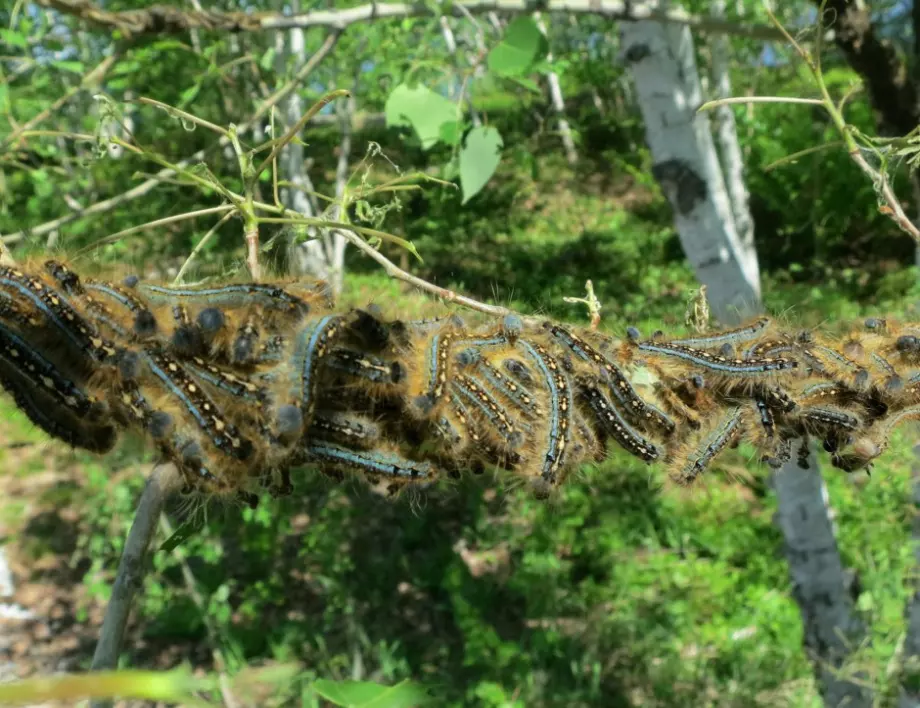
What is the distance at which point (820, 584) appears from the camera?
3.32 meters

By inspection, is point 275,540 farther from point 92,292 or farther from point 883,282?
point 883,282

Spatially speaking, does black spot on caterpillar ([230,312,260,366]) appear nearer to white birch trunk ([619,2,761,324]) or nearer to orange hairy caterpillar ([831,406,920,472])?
orange hairy caterpillar ([831,406,920,472])

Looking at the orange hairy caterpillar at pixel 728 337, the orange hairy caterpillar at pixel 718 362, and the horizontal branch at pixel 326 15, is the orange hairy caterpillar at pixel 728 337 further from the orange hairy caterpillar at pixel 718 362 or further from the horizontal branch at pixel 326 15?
the horizontal branch at pixel 326 15

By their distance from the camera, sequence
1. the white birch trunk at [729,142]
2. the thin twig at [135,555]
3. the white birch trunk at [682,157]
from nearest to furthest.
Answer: the thin twig at [135,555] < the white birch trunk at [682,157] < the white birch trunk at [729,142]

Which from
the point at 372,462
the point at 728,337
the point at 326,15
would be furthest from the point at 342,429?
the point at 326,15

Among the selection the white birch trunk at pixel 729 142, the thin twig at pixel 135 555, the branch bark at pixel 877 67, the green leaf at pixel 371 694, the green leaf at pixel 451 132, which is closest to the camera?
the green leaf at pixel 371 694

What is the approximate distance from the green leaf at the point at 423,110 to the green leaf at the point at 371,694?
154 cm

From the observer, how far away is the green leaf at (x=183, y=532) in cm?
98

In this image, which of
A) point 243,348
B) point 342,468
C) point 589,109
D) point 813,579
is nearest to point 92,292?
point 243,348

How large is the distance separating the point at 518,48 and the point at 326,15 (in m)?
0.55

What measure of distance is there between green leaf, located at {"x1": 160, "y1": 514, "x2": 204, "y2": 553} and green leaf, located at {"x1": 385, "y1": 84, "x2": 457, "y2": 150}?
1.25 meters

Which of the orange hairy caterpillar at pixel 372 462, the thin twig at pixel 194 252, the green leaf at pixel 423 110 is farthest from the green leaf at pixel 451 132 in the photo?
the orange hairy caterpillar at pixel 372 462

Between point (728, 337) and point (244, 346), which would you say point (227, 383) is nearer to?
point (244, 346)

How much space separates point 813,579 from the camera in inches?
131
